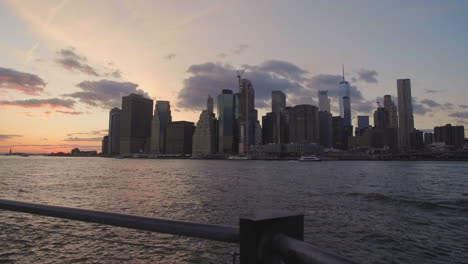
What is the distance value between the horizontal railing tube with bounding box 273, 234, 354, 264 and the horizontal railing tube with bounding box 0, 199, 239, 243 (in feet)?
1.45

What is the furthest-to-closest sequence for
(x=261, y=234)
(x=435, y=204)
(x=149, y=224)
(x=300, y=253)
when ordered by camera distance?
(x=435, y=204) → (x=149, y=224) → (x=261, y=234) → (x=300, y=253)

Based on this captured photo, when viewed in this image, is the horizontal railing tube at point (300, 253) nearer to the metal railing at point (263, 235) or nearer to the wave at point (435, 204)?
the metal railing at point (263, 235)

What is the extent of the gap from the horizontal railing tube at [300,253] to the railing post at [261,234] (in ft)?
0.26

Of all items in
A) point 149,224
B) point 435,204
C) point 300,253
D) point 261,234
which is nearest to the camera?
point 300,253

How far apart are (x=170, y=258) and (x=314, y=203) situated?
55.0ft

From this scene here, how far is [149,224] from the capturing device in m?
3.01

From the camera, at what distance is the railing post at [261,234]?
2.32m

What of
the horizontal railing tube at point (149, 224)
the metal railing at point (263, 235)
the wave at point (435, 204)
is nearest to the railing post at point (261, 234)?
the metal railing at point (263, 235)

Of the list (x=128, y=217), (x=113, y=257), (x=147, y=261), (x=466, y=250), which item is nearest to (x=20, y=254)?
(x=113, y=257)

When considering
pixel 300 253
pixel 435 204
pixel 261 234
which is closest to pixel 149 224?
pixel 261 234

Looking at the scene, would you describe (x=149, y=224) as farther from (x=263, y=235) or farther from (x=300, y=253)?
(x=300, y=253)

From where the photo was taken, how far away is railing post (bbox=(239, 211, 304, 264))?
2318 millimetres

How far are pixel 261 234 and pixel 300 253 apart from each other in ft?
1.39

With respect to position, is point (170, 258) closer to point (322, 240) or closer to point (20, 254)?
point (20, 254)
